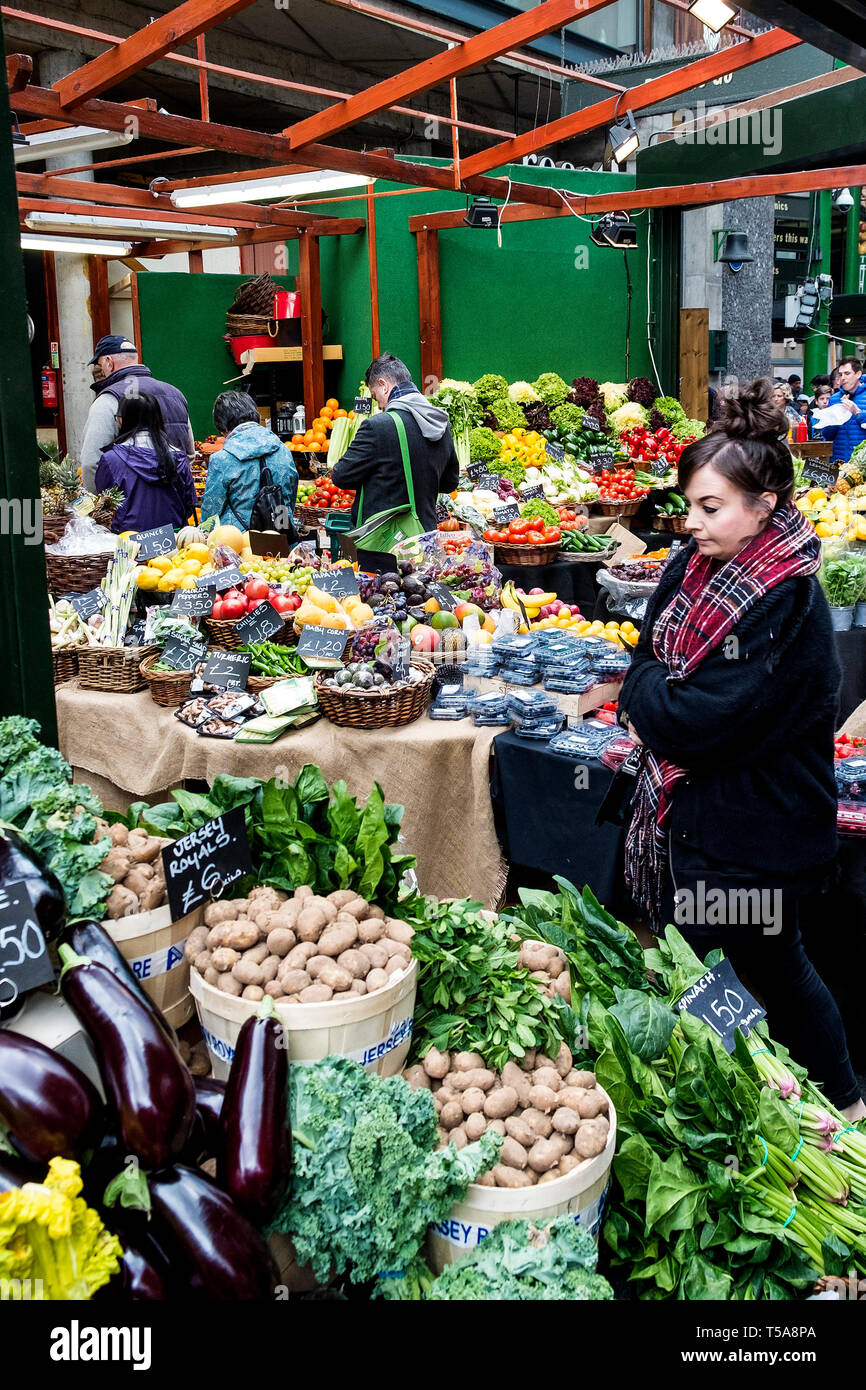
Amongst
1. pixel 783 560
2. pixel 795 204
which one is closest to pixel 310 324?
pixel 795 204

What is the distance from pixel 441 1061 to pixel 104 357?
6.53m

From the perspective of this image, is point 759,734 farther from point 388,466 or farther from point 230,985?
point 388,466

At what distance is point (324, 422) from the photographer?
34.6 ft

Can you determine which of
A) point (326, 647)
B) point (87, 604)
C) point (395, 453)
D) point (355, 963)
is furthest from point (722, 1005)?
point (395, 453)

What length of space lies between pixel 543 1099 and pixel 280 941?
0.52 m

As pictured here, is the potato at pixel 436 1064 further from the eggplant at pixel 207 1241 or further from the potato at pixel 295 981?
the eggplant at pixel 207 1241

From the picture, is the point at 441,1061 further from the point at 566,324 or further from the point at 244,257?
the point at 244,257

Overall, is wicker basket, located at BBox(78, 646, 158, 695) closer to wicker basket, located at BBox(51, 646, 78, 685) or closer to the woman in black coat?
wicker basket, located at BBox(51, 646, 78, 685)

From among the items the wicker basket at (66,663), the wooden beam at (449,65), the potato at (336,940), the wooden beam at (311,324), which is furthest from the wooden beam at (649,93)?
the potato at (336,940)

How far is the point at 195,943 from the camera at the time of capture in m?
1.96

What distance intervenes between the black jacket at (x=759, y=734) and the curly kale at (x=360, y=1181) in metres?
1.20

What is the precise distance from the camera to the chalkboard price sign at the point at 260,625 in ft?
14.2

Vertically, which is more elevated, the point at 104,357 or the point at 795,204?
the point at 795,204
